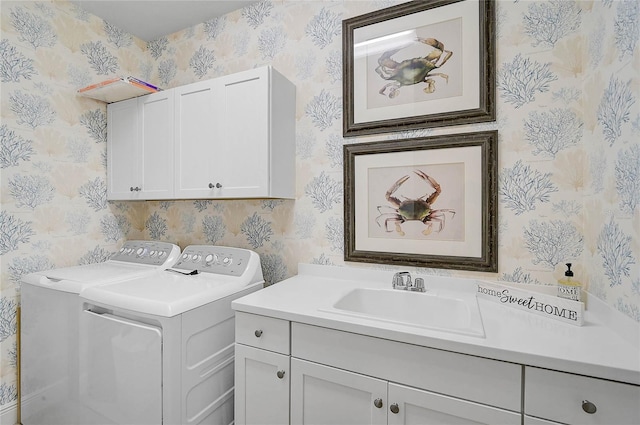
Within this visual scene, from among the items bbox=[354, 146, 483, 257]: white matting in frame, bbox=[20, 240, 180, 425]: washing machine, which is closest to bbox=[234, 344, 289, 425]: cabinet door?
bbox=[354, 146, 483, 257]: white matting in frame

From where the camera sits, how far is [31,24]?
1837 mm

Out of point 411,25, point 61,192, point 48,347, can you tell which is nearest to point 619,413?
point 411,25

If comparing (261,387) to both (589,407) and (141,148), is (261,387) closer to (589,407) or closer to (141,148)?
(589,407)

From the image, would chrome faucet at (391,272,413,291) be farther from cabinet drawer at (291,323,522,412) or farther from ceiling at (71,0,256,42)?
ceiling at (71,0,256,42)

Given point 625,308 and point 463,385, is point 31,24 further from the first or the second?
point 625,308

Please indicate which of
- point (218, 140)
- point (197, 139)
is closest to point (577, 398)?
point (218, 140)

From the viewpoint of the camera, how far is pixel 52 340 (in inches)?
63.7

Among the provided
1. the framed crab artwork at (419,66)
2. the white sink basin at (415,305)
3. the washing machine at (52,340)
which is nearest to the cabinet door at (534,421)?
the white sink basin at (415,305)

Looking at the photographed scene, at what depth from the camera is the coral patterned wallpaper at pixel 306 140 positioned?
1.11 m

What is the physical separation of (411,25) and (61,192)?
2.36 meters

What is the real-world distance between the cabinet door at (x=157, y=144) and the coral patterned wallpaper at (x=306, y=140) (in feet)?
1.06

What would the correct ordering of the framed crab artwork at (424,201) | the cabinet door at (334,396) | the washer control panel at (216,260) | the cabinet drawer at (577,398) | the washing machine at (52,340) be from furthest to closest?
the washer control panel at (216,260) → the washing machine at (52,340) → the framed crab artwork at (424,201) → the cabinet door at (334,396) → the cabinet drawer at (577,398)

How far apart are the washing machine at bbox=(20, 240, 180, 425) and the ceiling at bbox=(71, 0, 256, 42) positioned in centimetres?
175

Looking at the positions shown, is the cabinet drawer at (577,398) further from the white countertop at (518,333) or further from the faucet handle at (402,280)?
A: the faucet handle at (402,280)
